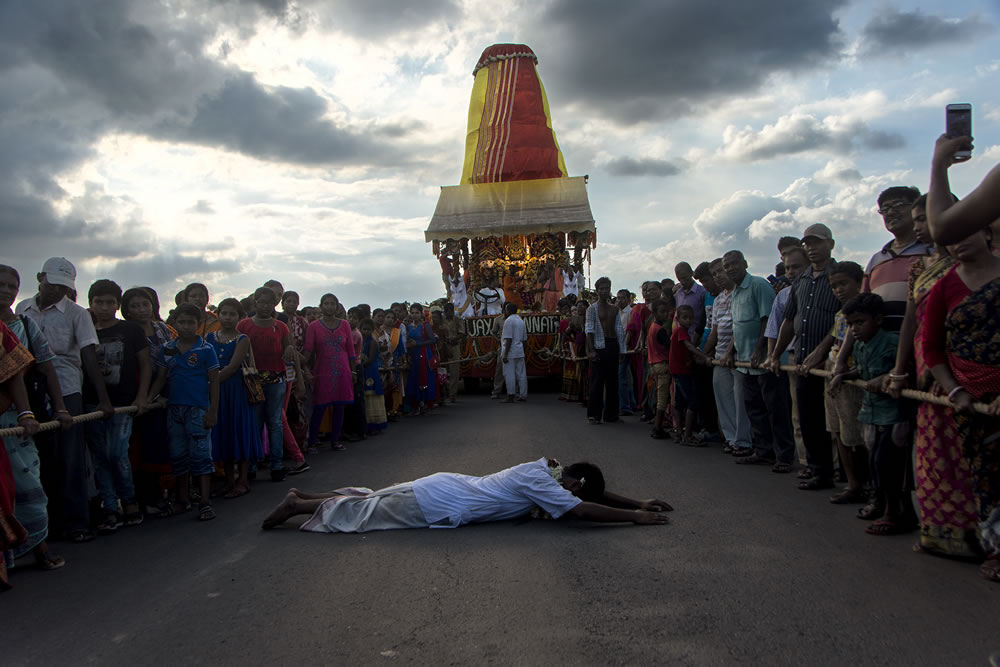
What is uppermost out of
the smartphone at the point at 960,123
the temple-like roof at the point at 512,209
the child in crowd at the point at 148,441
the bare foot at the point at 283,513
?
the temple-like roof at the point at 512,209

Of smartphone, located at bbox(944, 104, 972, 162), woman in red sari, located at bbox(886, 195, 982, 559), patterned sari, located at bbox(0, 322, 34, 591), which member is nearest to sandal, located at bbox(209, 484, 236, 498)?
patterned sari, located at bbox(0, 322, 34, 591)

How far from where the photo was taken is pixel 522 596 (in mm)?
3787

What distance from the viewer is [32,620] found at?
3811 millimetres

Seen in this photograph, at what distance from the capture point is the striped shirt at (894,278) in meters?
5.33

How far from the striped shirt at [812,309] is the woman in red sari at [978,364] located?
7.63ft

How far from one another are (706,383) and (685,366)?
64cm

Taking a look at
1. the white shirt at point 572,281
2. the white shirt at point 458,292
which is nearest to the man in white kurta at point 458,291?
the white shirt at point 458,292

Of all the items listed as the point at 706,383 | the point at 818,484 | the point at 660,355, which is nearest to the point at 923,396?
the point at 818,484

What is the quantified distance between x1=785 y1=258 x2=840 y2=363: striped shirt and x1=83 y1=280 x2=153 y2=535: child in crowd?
216 inches

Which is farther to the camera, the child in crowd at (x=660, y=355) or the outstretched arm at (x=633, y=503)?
the child in crowd at (x=660, y=355)

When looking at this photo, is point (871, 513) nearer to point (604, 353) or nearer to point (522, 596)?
point (522, 596)

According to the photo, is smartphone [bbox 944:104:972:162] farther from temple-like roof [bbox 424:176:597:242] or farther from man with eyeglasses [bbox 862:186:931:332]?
temple-like roof [bbox 424:176:597:242]

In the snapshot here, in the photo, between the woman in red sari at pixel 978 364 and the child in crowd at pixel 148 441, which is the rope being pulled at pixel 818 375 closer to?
the woman in red sari at pixel 978 364

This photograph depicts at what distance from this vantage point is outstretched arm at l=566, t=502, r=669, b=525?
5035 millimetres
